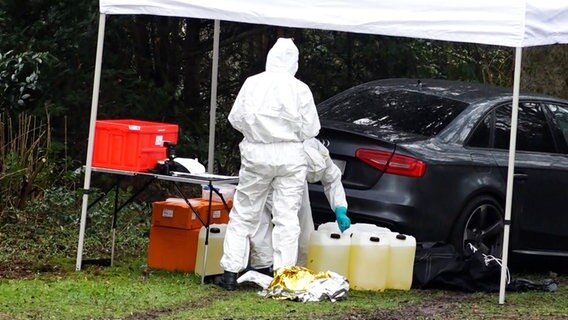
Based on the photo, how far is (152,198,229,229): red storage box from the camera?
9.75m

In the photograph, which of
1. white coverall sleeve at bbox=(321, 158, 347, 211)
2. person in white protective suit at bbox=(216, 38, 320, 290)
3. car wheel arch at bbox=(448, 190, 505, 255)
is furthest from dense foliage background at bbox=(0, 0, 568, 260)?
car wheel arch at bbox=(448, 190, 505, 255)

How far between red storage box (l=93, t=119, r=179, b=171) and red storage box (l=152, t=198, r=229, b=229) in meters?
0.36

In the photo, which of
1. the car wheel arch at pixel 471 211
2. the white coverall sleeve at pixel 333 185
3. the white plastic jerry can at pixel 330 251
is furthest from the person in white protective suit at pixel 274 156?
the car wheel arch at pixel 471 211

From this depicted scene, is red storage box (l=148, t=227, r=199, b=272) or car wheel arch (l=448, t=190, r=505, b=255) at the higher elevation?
car wheel arch (l=448, t=190, r=505, b=255)

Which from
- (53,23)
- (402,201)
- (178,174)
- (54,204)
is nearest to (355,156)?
(402,201)

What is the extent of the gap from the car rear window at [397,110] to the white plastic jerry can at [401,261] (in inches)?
39.4

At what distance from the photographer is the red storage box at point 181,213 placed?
9.75 m

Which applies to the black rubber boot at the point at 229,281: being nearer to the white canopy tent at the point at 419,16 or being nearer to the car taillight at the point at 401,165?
the car taillight at the point at 401,165

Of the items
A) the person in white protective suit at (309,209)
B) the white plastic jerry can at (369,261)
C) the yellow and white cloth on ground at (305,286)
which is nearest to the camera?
the yellow and white cloth on ground at (305,286)

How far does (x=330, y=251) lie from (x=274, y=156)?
965mm

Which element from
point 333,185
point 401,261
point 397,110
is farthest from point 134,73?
point 401,261

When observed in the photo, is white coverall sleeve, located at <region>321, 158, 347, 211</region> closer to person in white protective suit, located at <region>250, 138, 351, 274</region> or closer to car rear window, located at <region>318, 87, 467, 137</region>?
person in white protective suit, located at <region>250, 138, 351, 274</region>

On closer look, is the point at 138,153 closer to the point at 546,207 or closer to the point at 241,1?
the point at 241,1

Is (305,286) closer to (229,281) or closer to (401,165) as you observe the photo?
(229,281)
